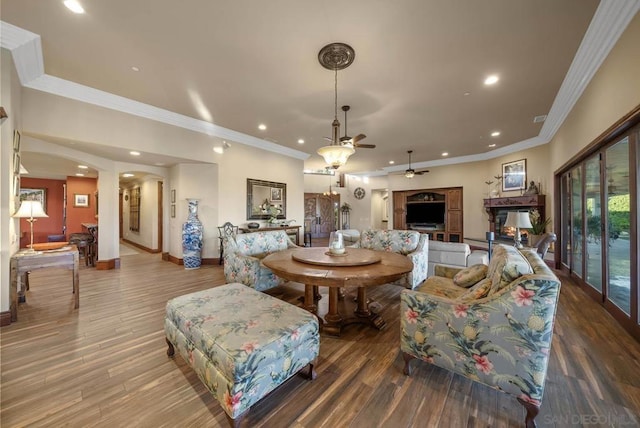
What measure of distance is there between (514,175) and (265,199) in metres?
6.59

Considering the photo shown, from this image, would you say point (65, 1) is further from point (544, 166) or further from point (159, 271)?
point (544, 166)

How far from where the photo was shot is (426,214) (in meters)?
8.48

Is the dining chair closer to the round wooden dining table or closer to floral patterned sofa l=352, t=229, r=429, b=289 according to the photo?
the round wooden dining table

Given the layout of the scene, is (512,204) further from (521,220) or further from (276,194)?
(276,194)

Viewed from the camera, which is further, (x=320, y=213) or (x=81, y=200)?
(x=320, y=213)

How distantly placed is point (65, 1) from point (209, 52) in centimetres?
115

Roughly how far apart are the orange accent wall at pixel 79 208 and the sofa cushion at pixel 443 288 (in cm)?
953

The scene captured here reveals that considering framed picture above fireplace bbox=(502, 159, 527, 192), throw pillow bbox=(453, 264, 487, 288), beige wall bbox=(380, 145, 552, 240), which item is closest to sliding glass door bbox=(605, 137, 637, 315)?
throw pillow bbox=(453, 264, 487, 288)

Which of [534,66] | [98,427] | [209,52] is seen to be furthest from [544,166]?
[98,427]

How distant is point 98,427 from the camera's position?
134cm

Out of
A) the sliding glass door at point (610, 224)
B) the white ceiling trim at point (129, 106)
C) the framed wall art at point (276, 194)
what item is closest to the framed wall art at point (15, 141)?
the white ceiling trim at point (129, 106)

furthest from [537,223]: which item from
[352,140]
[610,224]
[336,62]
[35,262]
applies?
[35,262]

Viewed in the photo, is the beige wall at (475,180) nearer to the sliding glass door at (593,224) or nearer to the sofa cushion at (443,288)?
the sliding glass door at (593,224)

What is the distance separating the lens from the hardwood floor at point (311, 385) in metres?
1.40
